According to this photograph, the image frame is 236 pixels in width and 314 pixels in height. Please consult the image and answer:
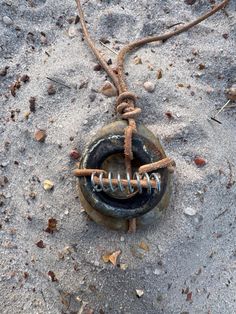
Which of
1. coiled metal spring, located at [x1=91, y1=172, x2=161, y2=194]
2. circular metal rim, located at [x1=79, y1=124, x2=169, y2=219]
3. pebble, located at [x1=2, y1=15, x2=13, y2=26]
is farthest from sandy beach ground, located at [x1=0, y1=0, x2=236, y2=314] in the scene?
coiled metal spring, located at [x1=91, y1=172, x2=161, y2=194]

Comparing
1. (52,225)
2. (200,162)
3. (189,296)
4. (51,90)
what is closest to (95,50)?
(51,90)

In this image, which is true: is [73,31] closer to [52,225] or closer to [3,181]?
[3,181]

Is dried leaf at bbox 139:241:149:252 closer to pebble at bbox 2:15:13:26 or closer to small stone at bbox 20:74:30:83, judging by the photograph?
small stone at bbox 20:74:30:83

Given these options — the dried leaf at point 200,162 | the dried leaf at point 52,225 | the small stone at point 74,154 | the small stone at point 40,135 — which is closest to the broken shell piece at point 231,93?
the dried leaf at point 200,162

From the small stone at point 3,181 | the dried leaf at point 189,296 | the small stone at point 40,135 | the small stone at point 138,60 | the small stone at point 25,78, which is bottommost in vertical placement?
the small stone at point 3,181

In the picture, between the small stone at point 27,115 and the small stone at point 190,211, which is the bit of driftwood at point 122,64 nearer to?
the small stone at point 190,211
